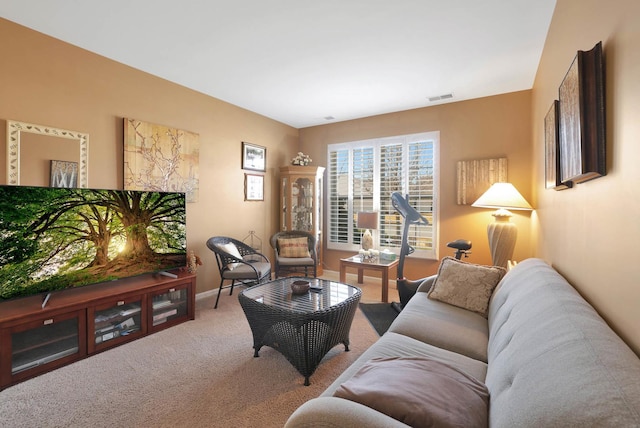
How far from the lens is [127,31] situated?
8.08 feet

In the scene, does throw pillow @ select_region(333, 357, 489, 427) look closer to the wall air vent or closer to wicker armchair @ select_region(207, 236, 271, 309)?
wicker armchair @ select_region(207, 236, 271, 309)

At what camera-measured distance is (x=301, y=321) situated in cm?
200

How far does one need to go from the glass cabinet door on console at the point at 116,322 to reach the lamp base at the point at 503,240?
366cm

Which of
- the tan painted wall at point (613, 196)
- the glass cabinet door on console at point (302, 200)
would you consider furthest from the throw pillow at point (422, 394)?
the glass cabinet door on console at point (302, 200)

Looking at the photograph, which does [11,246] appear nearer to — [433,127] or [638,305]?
[638,305]

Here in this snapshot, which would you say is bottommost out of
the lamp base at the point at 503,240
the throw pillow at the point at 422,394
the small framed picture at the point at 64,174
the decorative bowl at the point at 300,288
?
the decorative bowl at the point at 300,288

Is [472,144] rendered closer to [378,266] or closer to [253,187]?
[378,266]

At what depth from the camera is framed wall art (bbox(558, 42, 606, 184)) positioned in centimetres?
115

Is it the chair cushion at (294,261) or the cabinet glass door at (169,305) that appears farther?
the chair cushion at (294,261)

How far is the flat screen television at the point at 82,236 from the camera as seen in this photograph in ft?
6.91

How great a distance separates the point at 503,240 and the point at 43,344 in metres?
4.23

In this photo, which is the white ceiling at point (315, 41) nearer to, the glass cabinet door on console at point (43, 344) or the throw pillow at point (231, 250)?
the throw pillow at point (231, 250)

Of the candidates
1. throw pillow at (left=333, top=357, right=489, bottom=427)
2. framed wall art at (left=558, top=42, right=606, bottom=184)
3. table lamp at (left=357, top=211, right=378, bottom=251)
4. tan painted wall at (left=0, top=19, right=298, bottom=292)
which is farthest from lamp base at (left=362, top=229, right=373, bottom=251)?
throw pillow at (left=333, top=357, right=489, bottom=427)

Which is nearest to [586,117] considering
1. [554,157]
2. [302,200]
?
[554,157]
